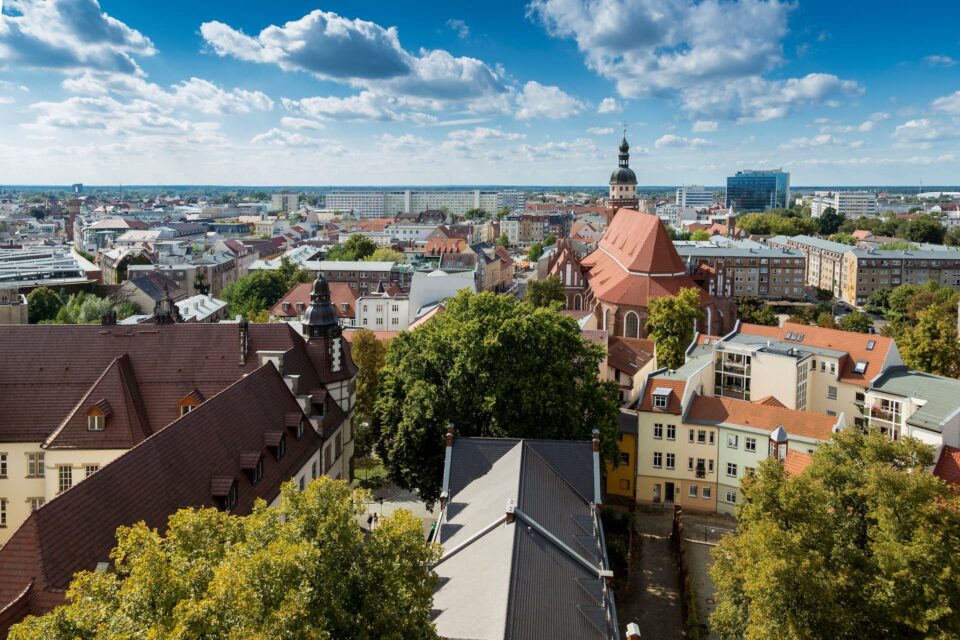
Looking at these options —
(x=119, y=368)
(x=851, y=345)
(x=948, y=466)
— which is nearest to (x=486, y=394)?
(x=119, y=368)

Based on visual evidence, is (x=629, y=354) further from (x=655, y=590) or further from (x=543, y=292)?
(x=655, y=590)

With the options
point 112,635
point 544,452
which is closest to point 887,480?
point 544,452

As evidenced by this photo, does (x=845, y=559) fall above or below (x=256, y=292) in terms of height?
below

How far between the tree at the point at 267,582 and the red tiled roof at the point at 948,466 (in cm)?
2798

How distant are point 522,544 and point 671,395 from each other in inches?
871

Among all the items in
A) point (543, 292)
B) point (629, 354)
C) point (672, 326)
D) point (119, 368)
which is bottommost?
point (629, 354)

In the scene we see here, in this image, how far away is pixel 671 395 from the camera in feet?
140

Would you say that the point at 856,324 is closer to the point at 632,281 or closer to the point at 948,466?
the point at 632,281

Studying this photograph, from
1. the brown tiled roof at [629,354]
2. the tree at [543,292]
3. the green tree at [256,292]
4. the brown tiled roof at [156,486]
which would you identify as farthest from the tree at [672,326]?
the green tree at [256,292]

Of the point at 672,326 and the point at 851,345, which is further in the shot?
the point at 672,326

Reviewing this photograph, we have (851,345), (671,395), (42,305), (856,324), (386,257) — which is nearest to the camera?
(671,395)

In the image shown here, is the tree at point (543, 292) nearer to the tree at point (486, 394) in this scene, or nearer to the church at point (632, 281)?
the church at point (632, 281)

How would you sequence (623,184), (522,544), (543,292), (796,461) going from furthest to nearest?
1. (623,184)
2. (543,292)
3. (796,461)
4. (522,544)

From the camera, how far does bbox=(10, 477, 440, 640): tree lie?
489 inches
